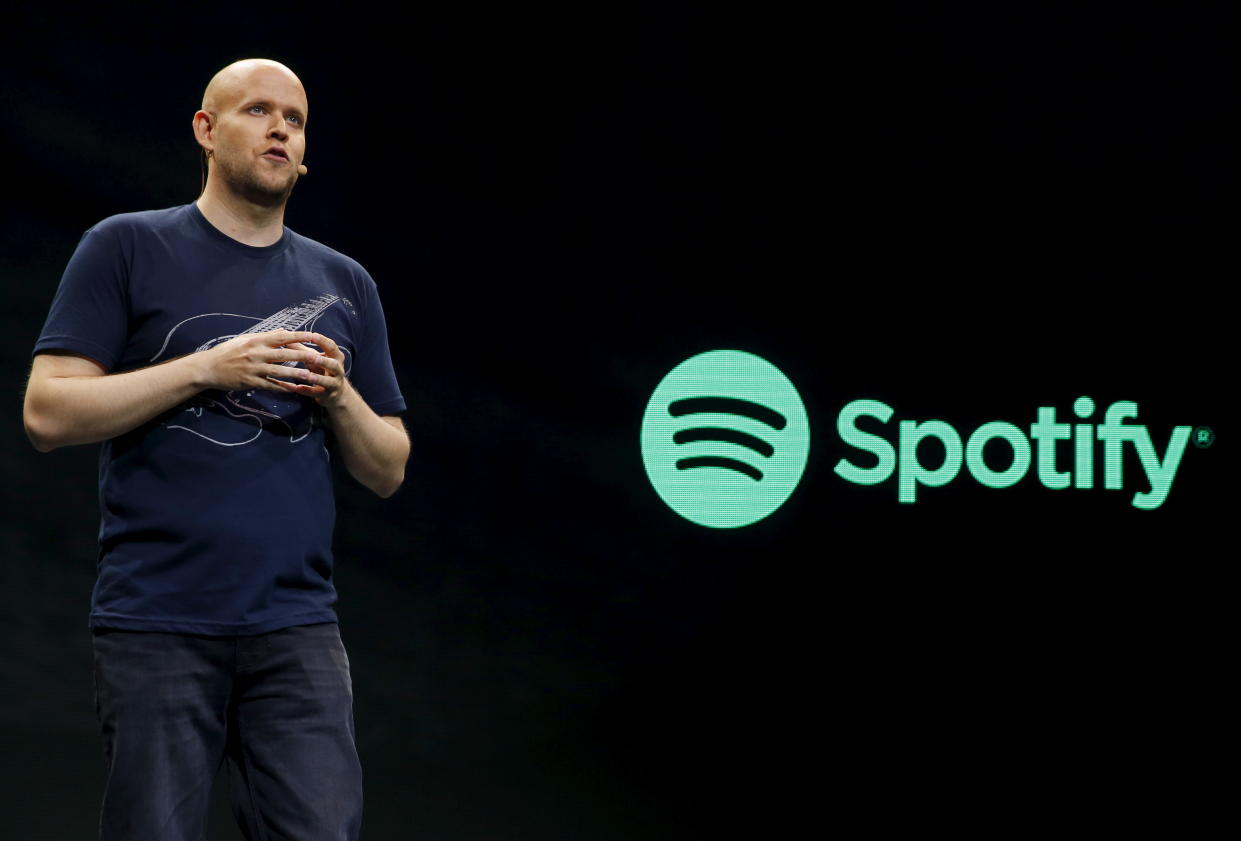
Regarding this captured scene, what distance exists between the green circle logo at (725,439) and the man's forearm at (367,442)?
83.4 inches

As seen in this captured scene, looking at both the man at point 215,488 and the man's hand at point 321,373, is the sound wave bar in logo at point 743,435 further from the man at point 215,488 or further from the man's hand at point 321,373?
the man's hand at point 321,373

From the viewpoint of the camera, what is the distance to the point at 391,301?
384 centimetres

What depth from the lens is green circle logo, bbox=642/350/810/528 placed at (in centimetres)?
399

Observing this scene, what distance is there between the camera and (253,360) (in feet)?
5.16

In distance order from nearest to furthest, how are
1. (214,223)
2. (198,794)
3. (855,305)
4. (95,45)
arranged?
(198,794)
(214,223)
(95,45)
(855,305)

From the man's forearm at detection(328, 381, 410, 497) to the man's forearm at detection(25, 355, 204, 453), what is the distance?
21 centimetres

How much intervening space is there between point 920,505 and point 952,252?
0.82 m

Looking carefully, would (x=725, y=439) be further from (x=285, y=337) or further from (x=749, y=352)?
(x=285, y=337)

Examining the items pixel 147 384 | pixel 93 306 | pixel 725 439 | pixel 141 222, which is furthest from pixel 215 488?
pixel 725 439

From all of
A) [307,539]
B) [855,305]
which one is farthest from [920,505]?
[307,539]

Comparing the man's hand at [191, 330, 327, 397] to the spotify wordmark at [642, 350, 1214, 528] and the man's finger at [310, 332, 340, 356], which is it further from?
the spotify wordmark at [642, 350, 1214, 528]

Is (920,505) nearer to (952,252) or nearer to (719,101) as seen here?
(952,252)

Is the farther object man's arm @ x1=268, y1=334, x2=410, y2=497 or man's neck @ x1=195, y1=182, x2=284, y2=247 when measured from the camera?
man's neck @ x1=195, y1=182, x2=284, y2=247

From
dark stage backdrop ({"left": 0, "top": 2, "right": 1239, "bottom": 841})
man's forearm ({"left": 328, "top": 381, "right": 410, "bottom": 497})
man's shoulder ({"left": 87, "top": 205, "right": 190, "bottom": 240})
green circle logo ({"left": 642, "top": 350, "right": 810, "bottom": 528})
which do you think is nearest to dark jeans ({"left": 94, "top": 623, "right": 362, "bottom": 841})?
man's forearm ({"left": 328, "top": 381, "right": 410, "bottom": 497})
